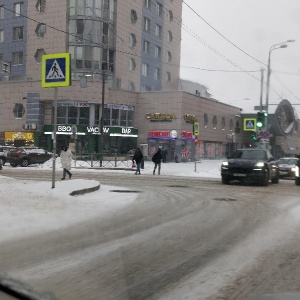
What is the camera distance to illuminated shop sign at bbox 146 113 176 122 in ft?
149

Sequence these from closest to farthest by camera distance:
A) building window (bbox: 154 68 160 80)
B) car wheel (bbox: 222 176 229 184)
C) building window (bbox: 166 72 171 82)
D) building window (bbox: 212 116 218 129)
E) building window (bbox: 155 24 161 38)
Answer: car wheel (bbox: 222 176 229 184) < building window (bbox: 212 116 218 129) < building window (bbox: 155 24 161 38) < building window (bbox: 154 68 160 80) < building window (bbox: 166 72 171 82)

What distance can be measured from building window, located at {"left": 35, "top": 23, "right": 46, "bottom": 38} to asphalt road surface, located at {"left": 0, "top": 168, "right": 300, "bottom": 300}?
42829 millimetres

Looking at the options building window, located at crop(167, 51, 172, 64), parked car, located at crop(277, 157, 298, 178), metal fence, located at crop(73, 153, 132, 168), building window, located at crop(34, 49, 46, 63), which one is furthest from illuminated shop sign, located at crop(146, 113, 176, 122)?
parked car, located at crop(277, 157, 298, 178)

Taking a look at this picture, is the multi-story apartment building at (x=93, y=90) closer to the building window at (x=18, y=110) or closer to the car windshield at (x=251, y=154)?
the building window at (x=18, y=110)

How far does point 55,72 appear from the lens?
12328 millimetres

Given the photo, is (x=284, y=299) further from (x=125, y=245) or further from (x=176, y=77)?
(x=176, y=77)

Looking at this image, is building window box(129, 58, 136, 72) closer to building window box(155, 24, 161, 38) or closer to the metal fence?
building window box(155, 24, 161, 38)

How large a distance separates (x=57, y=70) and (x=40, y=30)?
39603 mm

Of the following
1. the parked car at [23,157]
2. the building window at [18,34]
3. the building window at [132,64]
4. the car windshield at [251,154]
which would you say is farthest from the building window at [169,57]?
the car windshield at [251,154]

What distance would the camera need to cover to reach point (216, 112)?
5344 cm

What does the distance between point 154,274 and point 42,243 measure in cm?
223

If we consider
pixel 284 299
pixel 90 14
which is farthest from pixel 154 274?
pixel 90 14

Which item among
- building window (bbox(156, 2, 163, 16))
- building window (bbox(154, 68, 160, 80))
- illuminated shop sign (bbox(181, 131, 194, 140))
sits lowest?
illuminated shop sign (bbox(181, 131, 194, 140))

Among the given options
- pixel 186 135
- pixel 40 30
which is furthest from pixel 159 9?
pixel 186 135
